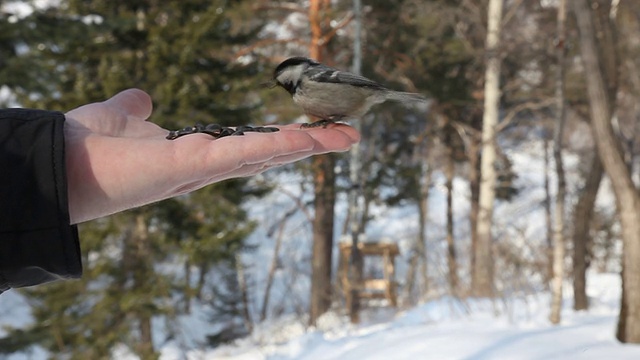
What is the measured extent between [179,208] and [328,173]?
11.9ft

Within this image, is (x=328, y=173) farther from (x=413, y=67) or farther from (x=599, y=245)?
(x=599, y=245)

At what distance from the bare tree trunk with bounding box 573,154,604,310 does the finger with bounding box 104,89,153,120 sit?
789cm

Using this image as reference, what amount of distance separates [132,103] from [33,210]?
766 millimetres

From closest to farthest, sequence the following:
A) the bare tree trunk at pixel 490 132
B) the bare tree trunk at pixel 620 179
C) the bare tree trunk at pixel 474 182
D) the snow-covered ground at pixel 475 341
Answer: the snow-covered ground at pixel 475 341, the bare tree trunk at pixel 620 179, the bare tree trunk at pixel 490 132, the bare tree trunk at pixel 474 182

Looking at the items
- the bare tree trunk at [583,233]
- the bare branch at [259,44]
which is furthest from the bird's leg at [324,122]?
the bare branch at [259,44]

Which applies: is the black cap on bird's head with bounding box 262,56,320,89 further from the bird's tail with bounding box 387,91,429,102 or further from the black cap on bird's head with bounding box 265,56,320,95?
the bird's tail with bounding box 387,91,429,102

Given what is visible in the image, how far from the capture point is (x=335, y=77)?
2.12 meters

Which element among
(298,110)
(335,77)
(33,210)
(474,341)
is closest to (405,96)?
(335,77)

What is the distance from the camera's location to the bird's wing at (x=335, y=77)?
210 centimetres

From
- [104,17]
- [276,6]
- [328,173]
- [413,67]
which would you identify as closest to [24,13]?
[104,17]

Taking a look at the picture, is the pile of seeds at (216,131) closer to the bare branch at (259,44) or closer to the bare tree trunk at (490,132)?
the bare branch at (259,44)

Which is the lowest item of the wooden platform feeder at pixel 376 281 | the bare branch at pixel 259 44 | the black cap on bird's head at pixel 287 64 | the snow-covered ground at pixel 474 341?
the wooden platform feeder at pixel 376 281

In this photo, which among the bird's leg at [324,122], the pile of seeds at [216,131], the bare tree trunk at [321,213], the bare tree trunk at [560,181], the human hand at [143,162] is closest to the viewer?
the human hand at [143,162]

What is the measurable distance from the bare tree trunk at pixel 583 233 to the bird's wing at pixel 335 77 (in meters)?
7.39
